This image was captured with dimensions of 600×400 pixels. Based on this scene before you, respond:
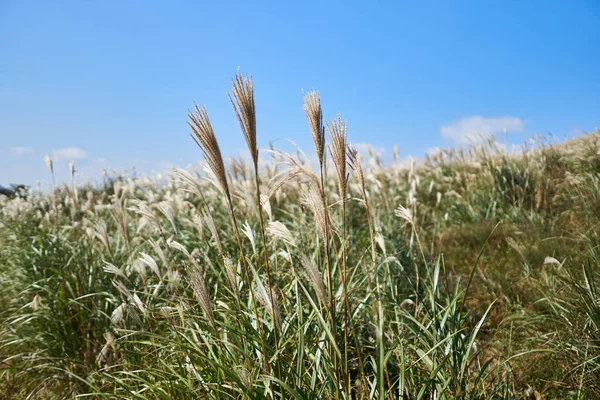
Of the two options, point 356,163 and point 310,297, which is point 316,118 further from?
point 310,297

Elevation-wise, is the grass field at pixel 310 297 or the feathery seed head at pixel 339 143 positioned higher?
the feathery seed head at pixel 339 143

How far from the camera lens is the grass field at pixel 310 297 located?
169 cm

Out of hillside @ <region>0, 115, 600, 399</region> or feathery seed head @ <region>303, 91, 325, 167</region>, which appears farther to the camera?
hillside @ <region>0, 115, 600, 399</region>

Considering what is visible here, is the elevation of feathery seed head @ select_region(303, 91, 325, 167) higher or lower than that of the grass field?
higher

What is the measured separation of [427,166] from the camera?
11.2 meters

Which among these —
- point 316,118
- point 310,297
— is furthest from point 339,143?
point 310,297

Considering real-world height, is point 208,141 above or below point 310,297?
above

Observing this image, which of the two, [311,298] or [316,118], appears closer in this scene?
[316,118]

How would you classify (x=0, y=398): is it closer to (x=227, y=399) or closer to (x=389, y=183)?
(x=227, y=399)

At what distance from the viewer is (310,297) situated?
1.98 metres


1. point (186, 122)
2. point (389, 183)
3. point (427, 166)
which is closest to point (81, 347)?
point (186, 122)

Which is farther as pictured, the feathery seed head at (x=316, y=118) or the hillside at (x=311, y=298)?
the hillside at (x=311, y=298)

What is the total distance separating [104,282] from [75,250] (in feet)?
1.89

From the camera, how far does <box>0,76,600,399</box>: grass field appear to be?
5.53ft
